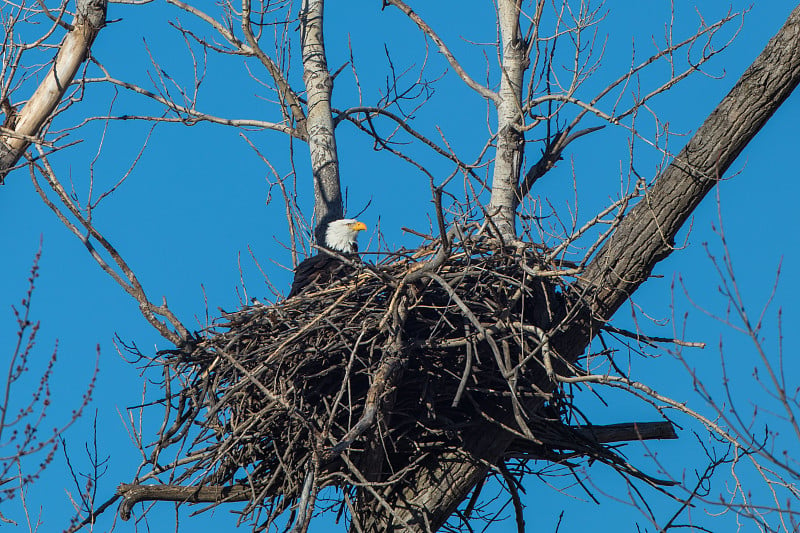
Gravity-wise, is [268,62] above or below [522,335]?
above

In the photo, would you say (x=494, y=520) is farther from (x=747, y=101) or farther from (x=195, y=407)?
(x=747, y=101)

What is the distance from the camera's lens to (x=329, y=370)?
4.86 meters

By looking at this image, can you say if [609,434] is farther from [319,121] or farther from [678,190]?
[319,121]

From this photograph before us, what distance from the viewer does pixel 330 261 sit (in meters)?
5.90

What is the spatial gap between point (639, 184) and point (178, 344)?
2506mm

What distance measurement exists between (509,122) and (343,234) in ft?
4.61

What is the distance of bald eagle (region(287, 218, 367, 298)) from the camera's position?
18.7 ft

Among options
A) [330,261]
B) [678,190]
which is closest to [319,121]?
[330,261]

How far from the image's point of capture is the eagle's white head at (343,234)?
22.0 feet

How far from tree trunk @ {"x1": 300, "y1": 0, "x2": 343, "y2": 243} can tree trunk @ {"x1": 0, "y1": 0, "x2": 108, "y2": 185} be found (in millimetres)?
2401

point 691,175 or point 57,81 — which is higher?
point 691,175

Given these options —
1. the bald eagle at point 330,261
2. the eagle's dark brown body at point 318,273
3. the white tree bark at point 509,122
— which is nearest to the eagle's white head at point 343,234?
the bald eagle at point 330,261

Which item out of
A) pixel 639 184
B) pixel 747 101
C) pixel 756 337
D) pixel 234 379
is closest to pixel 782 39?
pixel 747 101

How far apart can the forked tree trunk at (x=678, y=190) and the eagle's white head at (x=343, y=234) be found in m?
2.05
